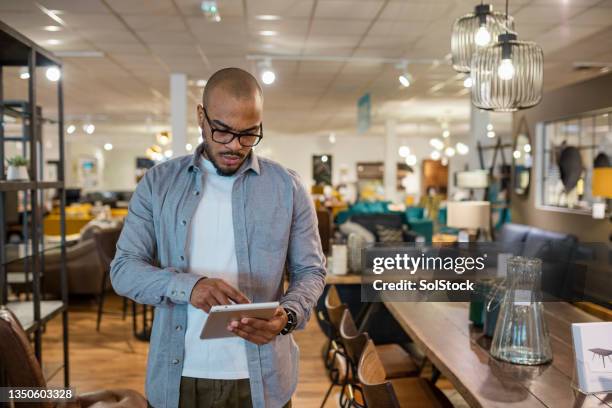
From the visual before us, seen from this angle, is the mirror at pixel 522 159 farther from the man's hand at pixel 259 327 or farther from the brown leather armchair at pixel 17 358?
the man's hand at pixel 259 327

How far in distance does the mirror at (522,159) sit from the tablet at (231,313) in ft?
28.2

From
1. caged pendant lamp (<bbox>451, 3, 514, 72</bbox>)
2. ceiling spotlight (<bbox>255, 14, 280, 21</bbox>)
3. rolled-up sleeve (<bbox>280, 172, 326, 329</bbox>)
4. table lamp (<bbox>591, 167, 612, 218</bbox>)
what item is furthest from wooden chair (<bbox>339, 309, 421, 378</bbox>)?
table lamp (<bbox>591, 167, 612, 218</bbox>)

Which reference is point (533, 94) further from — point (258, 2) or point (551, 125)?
point (551, 125)

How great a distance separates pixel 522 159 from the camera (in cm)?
929

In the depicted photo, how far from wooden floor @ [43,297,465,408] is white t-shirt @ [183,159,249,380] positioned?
260cm

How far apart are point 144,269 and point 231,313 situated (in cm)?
30

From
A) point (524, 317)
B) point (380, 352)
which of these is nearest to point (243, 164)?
point (524, 317)

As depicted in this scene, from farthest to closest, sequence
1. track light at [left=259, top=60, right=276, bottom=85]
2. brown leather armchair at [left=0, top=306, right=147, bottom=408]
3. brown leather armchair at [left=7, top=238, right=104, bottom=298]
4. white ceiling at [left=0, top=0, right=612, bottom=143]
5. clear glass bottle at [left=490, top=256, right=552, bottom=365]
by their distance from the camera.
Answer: brown leather armchair at [left=7, top=238, right=104, bottom=298]
track light at [left=259, top=60, right=276, bottom=85]
white ceiling at [left=0, top=0, right=612, bottom=143]
brown leather armchair at [left=0, top=306, right=147, bottom=408]
clear glass bottle at [left=490, top=256, right=552, bottom=365]

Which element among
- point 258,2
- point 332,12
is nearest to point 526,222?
point 332,12

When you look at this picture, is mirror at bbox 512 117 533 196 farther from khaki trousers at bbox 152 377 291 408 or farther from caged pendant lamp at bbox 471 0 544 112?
khaki trousers at bbox 152 377 291 408

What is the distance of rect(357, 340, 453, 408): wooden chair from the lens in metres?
1.81

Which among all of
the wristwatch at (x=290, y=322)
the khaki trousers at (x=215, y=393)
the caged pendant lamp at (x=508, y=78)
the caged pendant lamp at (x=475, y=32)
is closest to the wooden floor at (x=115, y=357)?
the caged pendant lamp at (x=508, y=78)

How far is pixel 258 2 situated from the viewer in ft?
15.8

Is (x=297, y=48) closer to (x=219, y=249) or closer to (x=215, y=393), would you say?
(x=219, y=249)
